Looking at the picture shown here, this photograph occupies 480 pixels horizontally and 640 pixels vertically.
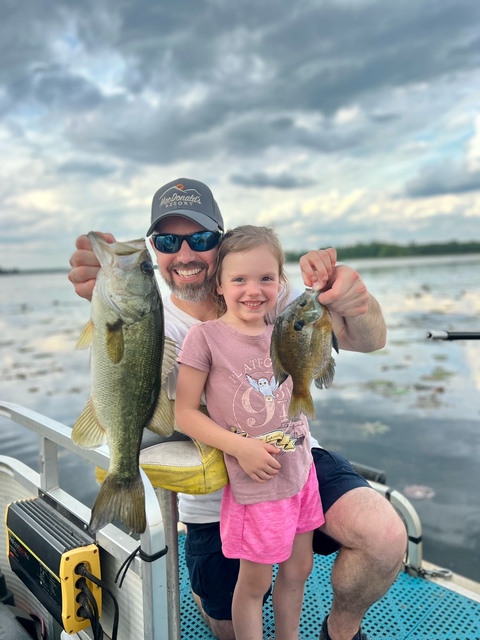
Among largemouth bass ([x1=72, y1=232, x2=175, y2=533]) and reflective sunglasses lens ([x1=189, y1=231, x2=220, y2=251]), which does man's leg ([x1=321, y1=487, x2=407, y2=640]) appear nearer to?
largemouth bass ([x1=72, y1=232, x2=175, y2=533])

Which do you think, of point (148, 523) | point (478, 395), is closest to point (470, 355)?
point (478, 395)

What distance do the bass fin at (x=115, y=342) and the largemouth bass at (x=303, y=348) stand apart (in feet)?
1.71

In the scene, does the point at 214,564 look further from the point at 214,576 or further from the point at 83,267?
the point at 83,267

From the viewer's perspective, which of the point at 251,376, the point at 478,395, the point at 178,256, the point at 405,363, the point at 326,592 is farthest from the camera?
the point at 405,363

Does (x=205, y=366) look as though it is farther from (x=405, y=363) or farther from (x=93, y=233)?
(x=405, y=363)

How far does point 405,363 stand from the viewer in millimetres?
11609

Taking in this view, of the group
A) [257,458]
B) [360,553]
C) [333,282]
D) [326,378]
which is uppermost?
[333,282]

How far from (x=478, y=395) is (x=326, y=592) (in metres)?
6.34

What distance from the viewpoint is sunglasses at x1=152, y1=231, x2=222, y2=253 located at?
102 inches

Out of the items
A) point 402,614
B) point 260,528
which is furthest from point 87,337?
point 402,614

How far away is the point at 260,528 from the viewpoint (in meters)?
2.28

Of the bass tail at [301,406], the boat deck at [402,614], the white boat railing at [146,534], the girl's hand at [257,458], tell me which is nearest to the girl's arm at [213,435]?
the girl's hand at [257,458]

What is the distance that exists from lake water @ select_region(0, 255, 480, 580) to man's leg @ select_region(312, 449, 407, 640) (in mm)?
1267

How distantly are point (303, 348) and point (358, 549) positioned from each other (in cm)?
126
